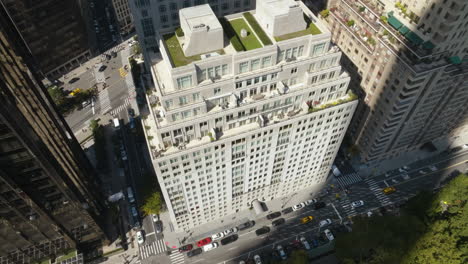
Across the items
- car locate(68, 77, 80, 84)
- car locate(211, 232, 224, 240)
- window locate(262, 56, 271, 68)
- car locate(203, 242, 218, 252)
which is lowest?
car locate(203, 242, 218, 252)

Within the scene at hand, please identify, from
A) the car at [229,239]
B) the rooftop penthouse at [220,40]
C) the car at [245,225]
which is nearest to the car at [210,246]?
the car at [229,239]

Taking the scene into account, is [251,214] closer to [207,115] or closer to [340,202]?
[340,202]

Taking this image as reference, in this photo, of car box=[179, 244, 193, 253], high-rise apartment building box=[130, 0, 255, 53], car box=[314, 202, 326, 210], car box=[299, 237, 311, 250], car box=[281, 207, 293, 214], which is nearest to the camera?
high-rise apartment building box=[130, 0, 255, 53]

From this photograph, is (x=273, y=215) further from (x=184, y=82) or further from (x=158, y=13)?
(x=158, y=13)

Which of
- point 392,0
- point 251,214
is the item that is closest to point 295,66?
point 392,0

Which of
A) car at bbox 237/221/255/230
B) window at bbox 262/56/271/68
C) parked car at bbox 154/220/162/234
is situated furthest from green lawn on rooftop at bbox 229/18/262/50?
parked car at bbox 154/220/162/234

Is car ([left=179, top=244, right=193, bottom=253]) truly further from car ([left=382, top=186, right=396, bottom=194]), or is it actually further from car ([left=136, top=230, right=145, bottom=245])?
car ([left=382, top=186, right=396, bottom=194])
